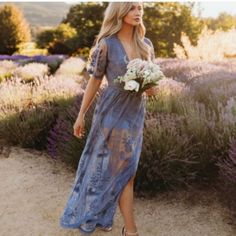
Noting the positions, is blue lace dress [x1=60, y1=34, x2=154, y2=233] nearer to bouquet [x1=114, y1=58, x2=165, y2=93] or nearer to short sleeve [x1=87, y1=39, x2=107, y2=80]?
short sleeve [x1=87, y1=39, x2=107, y2=80]

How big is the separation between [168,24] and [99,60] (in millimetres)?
17837

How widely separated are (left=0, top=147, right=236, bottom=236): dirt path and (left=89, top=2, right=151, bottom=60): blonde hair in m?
1.41

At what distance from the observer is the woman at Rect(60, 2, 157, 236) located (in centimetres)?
→ 335

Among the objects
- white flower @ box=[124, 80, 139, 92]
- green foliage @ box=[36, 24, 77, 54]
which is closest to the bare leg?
white flower @ box=[124, 80, 139, 92]

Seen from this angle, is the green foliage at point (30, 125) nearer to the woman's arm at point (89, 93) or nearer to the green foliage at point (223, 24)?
the woman's arm at point (89, 93)

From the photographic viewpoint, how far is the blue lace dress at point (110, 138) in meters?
3.37

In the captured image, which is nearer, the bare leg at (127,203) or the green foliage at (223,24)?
the bare leg at (127,203)

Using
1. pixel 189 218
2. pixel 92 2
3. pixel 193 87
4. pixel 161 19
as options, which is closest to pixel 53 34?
pixel 92 2

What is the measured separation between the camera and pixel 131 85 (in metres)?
3.16

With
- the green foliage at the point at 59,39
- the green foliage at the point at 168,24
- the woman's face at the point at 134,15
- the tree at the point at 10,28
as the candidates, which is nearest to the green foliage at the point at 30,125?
the woman's face at the point at 134,15

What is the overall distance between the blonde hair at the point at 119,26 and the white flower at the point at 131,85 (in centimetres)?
31

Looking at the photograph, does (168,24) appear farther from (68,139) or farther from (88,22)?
(68,139)

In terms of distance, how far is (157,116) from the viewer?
4.71 meters

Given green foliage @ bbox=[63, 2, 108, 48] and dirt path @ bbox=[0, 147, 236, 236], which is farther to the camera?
green foliage @ bbox=[63, 2, 108, 48]
